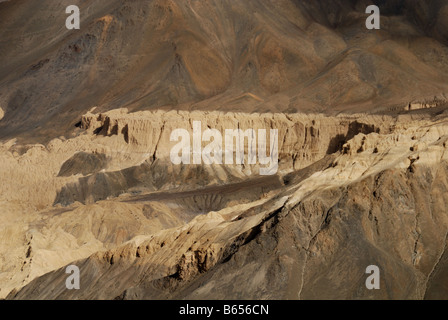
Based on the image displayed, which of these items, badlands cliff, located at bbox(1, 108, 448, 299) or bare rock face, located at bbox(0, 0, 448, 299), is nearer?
badlands cliff, located at bbox(1, 108, 448, 299)

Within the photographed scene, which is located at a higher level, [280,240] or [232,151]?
[232,151]

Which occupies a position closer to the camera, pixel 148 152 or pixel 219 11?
pixel 148 152

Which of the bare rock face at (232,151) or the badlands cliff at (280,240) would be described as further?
the bare rock face at (232,151)

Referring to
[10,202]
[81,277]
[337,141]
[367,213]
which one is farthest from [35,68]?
[367,213]

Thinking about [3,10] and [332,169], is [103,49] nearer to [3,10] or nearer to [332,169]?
[3,10]

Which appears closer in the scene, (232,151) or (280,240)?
(280,240)

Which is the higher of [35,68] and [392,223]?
[35,68]
